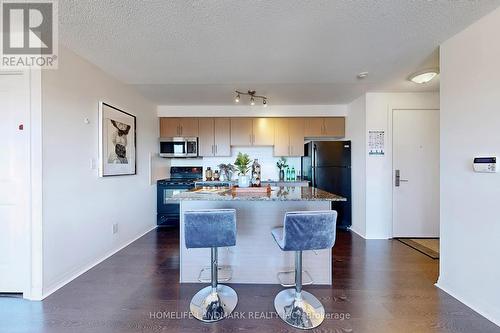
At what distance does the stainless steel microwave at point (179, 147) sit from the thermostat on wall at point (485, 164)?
13.4ft

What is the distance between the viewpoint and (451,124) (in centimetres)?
229

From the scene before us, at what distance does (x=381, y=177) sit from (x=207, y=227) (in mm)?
3165

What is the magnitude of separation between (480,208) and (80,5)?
3421 millimetres

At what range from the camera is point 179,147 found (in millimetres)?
4887

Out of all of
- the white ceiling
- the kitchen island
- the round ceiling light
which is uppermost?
the white ceiling

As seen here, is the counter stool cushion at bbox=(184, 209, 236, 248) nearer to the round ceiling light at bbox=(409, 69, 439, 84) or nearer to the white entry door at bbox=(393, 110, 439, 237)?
the round ceiling light at bbox=(409, 69, 439, 84)

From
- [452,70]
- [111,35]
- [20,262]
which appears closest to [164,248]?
[20,262]

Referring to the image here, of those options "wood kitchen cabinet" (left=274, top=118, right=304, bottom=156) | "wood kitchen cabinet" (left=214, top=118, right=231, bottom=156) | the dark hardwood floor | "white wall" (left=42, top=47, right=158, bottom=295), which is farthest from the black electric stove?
"wood kitchen cabinet" (left=274, top=118, right=304, bottom=156)

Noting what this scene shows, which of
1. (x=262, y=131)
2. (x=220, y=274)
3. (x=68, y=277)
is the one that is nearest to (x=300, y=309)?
(x=220, y=274)

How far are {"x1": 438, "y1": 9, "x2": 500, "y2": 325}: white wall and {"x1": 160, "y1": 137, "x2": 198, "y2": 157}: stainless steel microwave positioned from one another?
12.7 feet

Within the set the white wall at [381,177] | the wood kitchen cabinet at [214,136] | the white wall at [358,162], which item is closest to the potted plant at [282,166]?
the wood kitchen cabinet at [214,136]

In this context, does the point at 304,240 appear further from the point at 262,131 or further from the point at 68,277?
the point at 262,131

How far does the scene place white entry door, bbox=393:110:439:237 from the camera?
3980 millimetres

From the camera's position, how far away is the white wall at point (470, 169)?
1.91m
